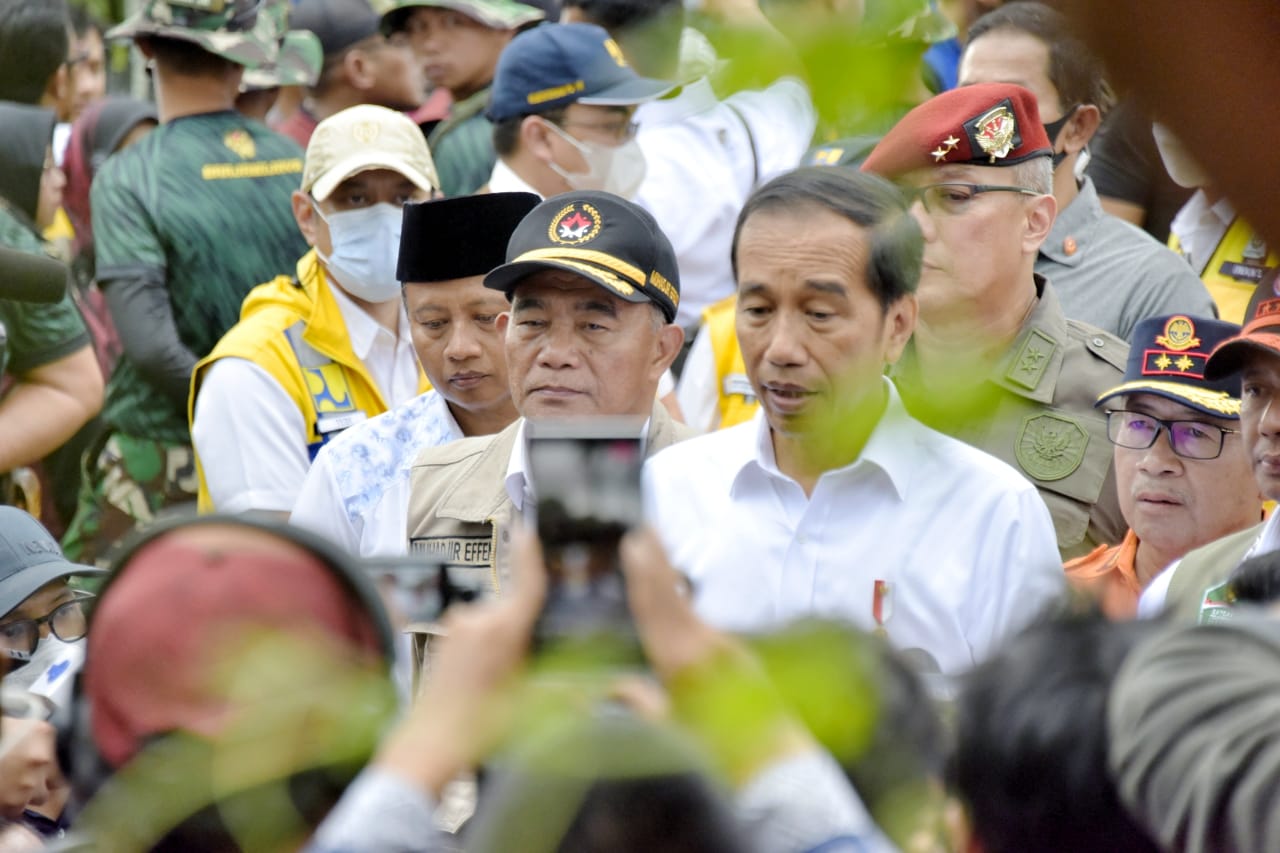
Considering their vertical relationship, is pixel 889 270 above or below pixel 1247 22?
below

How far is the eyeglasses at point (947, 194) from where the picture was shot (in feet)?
5.97

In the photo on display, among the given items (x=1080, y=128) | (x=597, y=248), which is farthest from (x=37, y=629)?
(x=1080, y=128)

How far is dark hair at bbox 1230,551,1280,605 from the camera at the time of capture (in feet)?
8.00

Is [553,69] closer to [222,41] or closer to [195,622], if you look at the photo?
[222,41]

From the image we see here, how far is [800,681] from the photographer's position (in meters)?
1.66

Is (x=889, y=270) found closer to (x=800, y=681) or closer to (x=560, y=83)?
(x=800, y=681)

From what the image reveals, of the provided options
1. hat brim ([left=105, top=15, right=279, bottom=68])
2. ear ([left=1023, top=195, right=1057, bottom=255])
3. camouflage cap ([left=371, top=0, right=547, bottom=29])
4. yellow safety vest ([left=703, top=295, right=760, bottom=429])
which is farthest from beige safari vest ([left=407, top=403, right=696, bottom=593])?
camouflage cap ([left=371, top=0, right=547, bottom=29])

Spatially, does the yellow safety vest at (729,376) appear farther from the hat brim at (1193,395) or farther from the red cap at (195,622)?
Answer: the red cap at (195,622)

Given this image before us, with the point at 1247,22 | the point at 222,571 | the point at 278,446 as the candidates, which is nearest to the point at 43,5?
the point at 278,446

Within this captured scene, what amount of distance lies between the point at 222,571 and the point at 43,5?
2.70 meters

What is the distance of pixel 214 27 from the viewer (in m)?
5.46

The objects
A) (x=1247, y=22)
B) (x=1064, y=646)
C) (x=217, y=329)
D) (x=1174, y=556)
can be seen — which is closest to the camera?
(x=1247, y=22)

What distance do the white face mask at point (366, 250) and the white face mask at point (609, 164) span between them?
0.55 meters

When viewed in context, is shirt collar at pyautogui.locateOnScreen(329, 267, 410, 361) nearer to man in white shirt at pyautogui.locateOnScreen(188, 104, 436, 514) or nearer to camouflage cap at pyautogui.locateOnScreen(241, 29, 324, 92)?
man in white shirt at pyautogui.locateOnScreen(188, 104, 436, 514)
